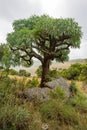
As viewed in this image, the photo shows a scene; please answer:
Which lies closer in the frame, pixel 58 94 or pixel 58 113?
pixel 58 113

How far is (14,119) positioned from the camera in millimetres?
10031

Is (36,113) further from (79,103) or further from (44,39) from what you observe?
(44,39)

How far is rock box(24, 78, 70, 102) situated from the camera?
14.0 meters

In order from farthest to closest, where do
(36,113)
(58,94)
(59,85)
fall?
(59,85)
(58,94)
(36,113)

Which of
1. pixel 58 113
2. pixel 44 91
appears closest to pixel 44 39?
pixel 44 91

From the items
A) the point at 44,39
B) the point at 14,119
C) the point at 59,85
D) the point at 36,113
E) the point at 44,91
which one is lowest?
the point at 14,119

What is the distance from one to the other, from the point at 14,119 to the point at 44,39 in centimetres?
841

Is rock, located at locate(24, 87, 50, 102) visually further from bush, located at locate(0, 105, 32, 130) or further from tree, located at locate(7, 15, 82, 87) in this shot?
bush, located at locate(0, 105, 32, 130)

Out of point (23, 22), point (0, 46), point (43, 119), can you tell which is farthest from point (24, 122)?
point (0, 46)

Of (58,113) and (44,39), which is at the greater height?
(44,39)

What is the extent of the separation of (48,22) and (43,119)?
250 inches

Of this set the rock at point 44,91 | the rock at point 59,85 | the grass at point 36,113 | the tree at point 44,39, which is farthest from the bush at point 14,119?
the tree at point 44,39

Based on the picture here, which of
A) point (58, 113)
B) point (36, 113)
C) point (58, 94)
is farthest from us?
point (58, 94)

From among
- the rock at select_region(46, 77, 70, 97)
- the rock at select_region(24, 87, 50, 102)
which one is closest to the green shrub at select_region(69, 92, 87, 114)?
the rock at select_region(46, 77, 70, 97)
